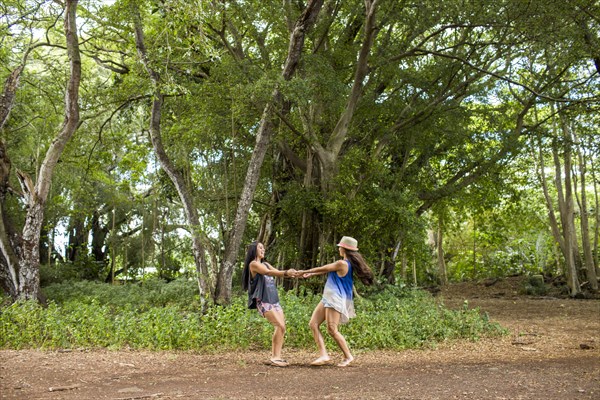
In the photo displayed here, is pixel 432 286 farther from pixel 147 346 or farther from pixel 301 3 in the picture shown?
pixel 147 346

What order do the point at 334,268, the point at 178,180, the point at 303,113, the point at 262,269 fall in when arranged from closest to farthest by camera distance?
the point at 334,268, the point at 262,269, the point at 178,180, the point at 303,113

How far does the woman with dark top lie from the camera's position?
7324 millimetres

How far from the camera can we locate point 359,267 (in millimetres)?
7250

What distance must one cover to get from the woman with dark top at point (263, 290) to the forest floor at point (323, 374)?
14.4 inches

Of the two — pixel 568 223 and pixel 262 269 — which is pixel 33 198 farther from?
pixel 568 223

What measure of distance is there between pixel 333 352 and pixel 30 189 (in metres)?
7.24

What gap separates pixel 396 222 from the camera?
538 inches

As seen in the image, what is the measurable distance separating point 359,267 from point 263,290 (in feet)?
3.86

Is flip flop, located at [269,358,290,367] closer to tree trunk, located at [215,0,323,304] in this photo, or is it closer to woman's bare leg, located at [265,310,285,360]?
woman's bare leg, located at [265,310,285,360]

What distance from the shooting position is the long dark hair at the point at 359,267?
7.20 meters

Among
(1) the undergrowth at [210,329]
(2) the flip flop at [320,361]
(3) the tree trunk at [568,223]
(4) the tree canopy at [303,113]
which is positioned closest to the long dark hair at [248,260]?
→ (2) the flip flop at [320,361]

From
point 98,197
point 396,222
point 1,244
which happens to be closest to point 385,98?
point 396,222

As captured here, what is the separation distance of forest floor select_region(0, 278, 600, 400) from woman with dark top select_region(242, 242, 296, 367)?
1.20 ft

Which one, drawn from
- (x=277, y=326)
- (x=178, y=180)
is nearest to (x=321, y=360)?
(x=277, y=326)
